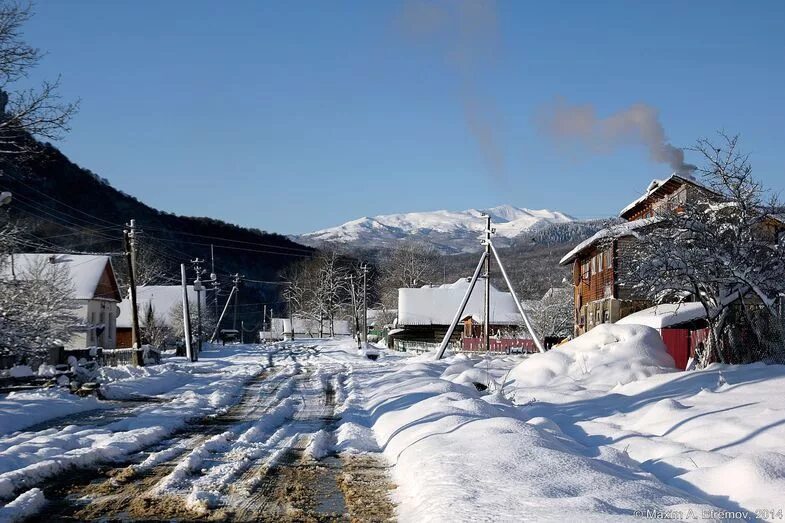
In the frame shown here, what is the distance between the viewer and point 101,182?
455ft

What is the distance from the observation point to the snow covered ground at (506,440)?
862 centimetres

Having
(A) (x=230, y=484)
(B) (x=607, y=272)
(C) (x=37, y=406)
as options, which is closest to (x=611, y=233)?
(B) (x=607, y=272)

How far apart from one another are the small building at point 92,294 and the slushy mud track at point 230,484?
4223 cm

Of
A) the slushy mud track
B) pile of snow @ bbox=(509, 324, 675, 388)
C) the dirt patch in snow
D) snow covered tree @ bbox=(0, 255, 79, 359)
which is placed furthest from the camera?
snow covered tree @ bbox=(0, 255, 79, 359)

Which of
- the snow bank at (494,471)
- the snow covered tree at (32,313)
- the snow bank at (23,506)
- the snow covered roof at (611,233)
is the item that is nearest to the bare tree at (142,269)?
the snow covered tree at (32,313)

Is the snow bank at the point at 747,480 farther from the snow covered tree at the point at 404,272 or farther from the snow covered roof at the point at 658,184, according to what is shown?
the snow covered tree at the point at 404,272

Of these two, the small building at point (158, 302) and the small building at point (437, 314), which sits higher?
the small building at point (158, 302)

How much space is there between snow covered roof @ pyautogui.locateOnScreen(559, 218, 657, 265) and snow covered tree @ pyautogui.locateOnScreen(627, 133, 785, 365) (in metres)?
1.85

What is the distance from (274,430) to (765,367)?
12360 mm

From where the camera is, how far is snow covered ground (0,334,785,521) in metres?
8.62

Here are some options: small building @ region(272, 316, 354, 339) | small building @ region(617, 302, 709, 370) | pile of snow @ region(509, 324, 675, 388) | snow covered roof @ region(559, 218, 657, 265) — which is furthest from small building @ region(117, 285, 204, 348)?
pile of snow @ region(509, 324, 675, 388)

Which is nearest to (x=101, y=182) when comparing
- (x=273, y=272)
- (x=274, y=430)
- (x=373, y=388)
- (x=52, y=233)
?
(x=52, y=233)

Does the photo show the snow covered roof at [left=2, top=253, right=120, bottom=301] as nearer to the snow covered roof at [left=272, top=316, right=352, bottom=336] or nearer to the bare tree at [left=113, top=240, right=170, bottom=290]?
the bare tree at [left=113, top=240, right=170, bottom=290]

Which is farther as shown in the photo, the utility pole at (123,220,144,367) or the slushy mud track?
the utility pole at (123,220,144,367)
